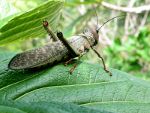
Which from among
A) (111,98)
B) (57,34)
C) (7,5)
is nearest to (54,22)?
(57,34)

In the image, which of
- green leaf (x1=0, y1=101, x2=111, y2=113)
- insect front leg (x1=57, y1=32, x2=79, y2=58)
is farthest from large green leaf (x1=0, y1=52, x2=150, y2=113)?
green leaf (x1=0, y1=101, x2=111, y2=113)

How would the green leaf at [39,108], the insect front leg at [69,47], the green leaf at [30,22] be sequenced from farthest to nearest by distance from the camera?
the insect front leg at [69,47] < the green leaf at [30,22] < the green leaf at [39,108]

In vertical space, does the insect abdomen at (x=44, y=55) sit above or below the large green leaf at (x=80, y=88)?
above

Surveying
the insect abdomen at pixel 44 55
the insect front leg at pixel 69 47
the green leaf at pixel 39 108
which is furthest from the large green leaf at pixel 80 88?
the green leaf at pixel 39 108

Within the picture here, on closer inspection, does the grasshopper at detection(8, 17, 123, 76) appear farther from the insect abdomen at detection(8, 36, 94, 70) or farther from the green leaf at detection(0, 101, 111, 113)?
the green leaf at detection(0, 101, 111, 113)

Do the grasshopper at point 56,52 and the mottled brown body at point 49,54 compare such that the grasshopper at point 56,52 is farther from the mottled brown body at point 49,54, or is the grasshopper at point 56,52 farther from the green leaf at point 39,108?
the green leaf at point 39,108
